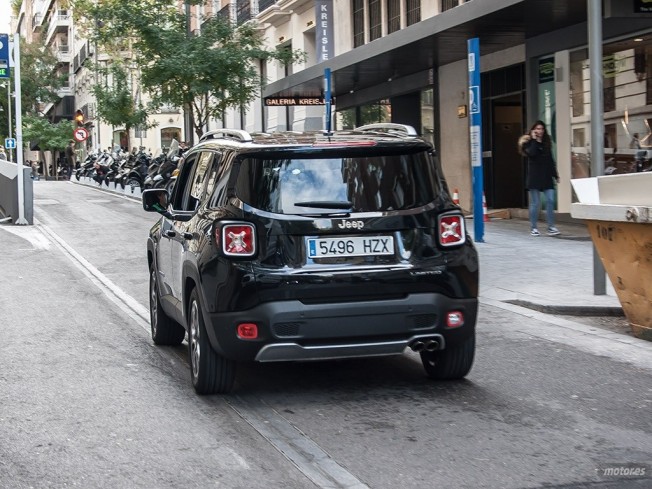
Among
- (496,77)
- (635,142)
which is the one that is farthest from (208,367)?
(496,77)

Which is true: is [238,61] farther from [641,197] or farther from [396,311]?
[396,311]

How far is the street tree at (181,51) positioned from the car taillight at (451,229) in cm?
2126

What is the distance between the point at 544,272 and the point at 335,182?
6.96 metres

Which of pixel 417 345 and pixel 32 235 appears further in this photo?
pixel 32 235

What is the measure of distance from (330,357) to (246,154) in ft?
4.32

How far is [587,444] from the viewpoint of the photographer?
554 cm

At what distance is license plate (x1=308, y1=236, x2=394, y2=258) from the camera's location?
251 inches

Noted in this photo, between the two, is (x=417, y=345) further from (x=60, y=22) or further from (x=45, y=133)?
(x=60, y=22)

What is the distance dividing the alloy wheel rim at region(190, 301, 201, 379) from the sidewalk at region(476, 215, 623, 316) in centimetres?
446

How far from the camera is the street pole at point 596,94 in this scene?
10.5 m

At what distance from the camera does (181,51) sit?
2739 centimetres

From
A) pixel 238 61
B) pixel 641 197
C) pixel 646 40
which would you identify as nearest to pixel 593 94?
pixel 641 197

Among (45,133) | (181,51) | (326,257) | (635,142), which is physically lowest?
(326,257)

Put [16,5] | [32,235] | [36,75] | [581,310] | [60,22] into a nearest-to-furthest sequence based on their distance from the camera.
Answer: [581,310] → [32,235] → [36,75] → [60,22] → [16,5]
